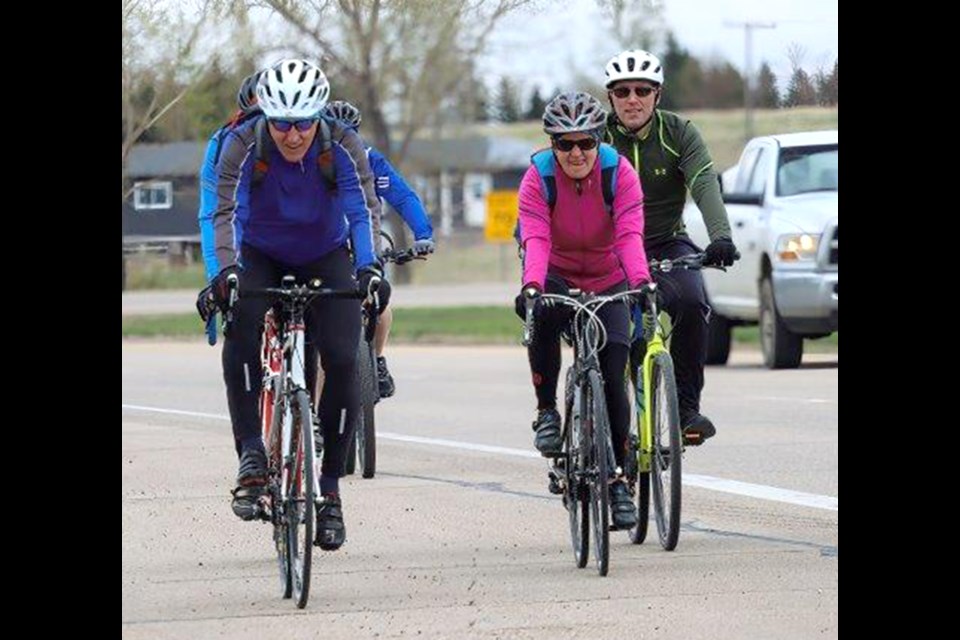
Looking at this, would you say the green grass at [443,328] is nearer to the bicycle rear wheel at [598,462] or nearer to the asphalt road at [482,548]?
the asphalt road at [482,548]

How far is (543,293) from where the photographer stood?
1009 cm

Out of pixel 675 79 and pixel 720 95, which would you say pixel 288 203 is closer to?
pixel 720 95

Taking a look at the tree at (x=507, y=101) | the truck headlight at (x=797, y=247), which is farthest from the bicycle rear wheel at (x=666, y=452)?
the tree at (x=507, y=101)

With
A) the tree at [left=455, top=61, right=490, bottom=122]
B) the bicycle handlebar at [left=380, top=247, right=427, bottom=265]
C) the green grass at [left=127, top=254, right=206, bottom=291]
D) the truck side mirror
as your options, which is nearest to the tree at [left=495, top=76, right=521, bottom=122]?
the tree at [left=455, top=61, right=490, bottom=122]

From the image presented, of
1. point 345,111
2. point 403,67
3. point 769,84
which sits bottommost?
point 345,111

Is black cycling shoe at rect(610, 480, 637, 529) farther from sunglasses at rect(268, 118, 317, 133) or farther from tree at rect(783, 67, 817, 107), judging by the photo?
tree at rect(783, 67, 817, 107)

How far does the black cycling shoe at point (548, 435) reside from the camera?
10344mm

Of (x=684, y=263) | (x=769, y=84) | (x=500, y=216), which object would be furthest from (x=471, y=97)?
(x=684, y=263)

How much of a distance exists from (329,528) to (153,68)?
16.0 meters

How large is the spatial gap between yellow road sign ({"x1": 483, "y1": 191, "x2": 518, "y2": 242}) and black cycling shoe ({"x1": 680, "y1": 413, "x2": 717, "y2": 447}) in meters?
46.4

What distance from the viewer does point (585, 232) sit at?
10.3m

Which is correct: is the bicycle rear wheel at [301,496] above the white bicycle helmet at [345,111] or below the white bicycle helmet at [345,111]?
below

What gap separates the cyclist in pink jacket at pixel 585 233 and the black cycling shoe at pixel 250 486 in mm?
1160

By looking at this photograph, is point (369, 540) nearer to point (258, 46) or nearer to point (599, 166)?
point (599, 166)
